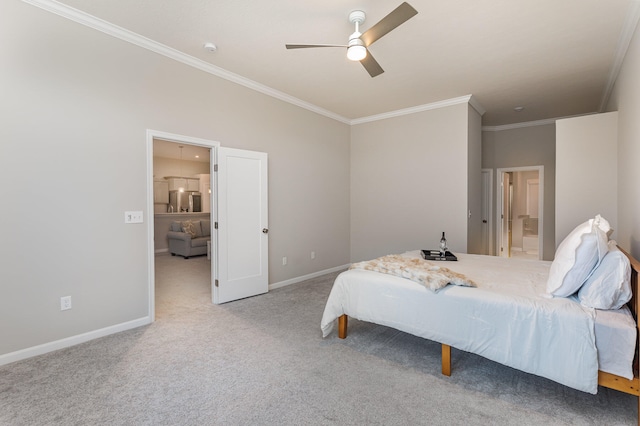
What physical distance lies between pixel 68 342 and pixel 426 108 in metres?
5.60

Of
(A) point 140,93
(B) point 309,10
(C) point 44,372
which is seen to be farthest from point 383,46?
(C) point 44,372

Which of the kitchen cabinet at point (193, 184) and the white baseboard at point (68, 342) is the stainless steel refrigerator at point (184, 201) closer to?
the kitchen cabinet at point (193, 184)

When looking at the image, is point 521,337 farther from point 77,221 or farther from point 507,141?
point 507,141

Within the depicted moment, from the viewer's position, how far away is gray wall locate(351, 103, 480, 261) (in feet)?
16.1

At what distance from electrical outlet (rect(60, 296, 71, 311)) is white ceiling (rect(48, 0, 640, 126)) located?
260cm

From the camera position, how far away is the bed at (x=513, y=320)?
1724mm

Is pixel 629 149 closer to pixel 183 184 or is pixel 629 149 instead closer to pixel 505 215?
pixel 505 215

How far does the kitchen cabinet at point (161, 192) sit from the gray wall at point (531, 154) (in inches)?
336

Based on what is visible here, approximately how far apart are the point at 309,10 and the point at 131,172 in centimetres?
236

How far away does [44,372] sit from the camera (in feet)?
7.59

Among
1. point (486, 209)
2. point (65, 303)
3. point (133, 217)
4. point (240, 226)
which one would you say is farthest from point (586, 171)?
point (65, 303)

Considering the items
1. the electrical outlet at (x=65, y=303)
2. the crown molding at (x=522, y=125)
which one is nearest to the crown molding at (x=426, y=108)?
the crown molding at (x=522, y=125)

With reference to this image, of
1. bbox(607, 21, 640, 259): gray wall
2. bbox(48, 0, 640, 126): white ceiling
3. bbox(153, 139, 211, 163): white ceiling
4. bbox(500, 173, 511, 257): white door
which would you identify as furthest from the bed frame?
bbox(153, 139, 211, 163): white ceiling

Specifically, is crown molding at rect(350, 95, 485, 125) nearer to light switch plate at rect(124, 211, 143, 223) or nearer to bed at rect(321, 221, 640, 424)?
bed at rect(321, 221, 640, 424)
